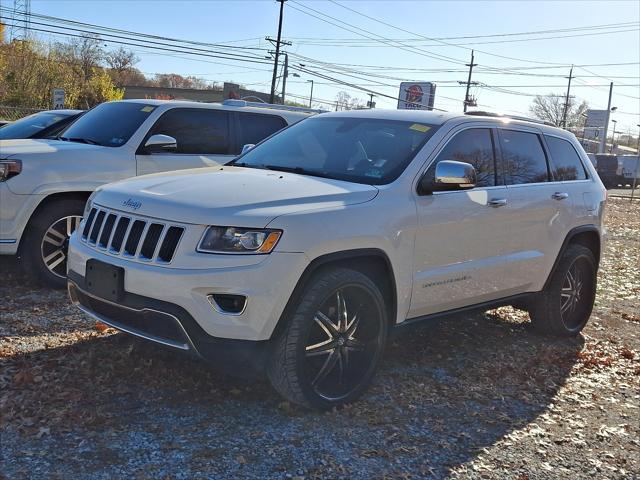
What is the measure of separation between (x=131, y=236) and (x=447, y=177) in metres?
2.02

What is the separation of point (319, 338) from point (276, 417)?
538mm

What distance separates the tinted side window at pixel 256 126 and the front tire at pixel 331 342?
4174mm

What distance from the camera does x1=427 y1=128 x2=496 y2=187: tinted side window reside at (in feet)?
16.0

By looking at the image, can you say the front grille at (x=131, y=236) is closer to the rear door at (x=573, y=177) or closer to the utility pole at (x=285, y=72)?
the rear door at (x=573, y=177)

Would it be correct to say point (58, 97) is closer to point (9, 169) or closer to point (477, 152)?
point (9, 169)

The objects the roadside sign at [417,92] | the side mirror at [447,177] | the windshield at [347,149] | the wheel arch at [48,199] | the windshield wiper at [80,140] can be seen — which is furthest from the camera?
the roadside sign at [417,92]

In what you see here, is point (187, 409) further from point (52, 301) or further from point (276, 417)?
point (52, 301)

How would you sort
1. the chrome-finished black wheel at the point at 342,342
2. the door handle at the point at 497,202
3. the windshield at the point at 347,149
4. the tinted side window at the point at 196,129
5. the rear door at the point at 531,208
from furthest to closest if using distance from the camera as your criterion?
the tinted side window at the point at 196,129 → the rear door at the point at 531,208 → the door handle at the point at 497,202 → the windshield at the point at 347,149 → the chrome-finished black wheel at the point at 342,342

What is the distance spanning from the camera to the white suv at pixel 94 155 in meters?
6.15

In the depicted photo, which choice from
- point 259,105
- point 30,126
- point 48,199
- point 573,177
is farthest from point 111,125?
point 573,177

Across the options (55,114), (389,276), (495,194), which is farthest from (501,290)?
(55,114)

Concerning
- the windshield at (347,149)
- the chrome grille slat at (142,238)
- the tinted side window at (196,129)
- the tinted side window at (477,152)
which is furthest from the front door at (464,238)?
the tinted side window at (196,129)

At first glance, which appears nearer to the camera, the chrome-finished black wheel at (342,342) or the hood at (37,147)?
the chrome-finished black wheel at (342,342)

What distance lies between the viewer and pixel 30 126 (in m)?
8.86
